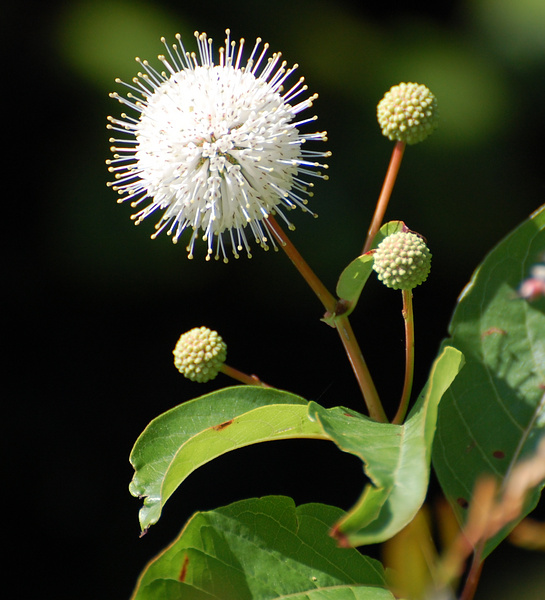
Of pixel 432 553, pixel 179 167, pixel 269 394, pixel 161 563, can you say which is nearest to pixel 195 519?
pixel 161 563

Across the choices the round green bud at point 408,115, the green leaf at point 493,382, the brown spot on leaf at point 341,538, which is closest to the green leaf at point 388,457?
the brown spot on leaf at point 341,538

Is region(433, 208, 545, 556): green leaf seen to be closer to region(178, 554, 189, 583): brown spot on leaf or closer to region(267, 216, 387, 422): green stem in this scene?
region(267, 216, 387, 422): green stem

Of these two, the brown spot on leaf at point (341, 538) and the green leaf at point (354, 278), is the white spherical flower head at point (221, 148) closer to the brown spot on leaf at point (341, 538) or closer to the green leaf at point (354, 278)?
the green leaf at point (354, 278)

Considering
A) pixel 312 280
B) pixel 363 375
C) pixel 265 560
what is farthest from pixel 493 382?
pixel 265 560

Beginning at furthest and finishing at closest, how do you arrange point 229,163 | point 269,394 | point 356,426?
point 229,163, point 269,394, point 356,426

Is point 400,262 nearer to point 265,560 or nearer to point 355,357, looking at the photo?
point 355,357

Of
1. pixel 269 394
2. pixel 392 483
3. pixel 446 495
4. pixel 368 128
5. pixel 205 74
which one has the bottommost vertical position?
pixel 446 495

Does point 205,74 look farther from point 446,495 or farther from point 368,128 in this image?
point 368,128
